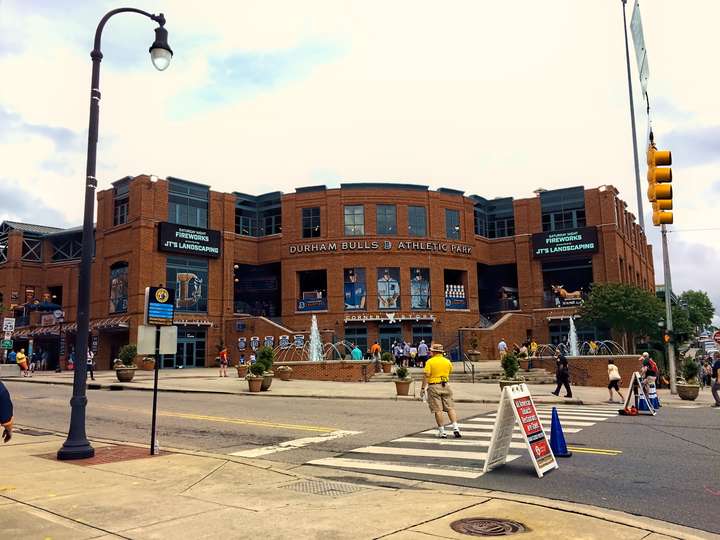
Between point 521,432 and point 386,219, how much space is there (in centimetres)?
3933

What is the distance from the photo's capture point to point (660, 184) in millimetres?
16375

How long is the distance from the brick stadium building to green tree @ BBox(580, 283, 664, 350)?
567 centimetres

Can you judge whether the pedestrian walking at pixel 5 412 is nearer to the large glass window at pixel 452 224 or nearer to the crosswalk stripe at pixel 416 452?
the crosswalk stripe at pixel 416 452

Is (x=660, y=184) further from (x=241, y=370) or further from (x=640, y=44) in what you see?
(x=241, y=370)

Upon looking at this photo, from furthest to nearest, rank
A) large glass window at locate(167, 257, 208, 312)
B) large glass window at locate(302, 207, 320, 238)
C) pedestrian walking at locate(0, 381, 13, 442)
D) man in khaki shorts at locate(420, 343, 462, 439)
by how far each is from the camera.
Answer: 1. large glass window at locate(302, 207, 320, 238)
2. large glass window at locate(167, 257, 208, 312)
3. man in khaki shorts at locate(420, 343, 462, 439)
4. pedestrian walking at locate(0, 381, 13, 442)

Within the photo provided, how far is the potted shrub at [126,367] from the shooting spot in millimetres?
29031

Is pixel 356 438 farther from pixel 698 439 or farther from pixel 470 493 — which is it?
pixel 698 439

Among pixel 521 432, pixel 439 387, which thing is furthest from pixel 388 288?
pixel 521 432

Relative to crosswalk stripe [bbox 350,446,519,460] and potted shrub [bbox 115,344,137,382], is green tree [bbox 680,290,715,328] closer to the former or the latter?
potted shrub [bbox 115,344,137,382]

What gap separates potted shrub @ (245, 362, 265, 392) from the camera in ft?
79.3

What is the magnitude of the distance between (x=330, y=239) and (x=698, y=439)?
121ft

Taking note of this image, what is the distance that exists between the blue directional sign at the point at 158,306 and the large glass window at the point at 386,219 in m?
36.4

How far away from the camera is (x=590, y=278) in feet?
174

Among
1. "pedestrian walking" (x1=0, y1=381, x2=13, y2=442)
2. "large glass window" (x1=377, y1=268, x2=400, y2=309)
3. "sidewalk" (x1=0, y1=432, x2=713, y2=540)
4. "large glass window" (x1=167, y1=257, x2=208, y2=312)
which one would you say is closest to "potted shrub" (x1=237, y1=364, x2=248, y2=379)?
"large glass window" (x1=167, y1=257, x2=208, y2=312)
